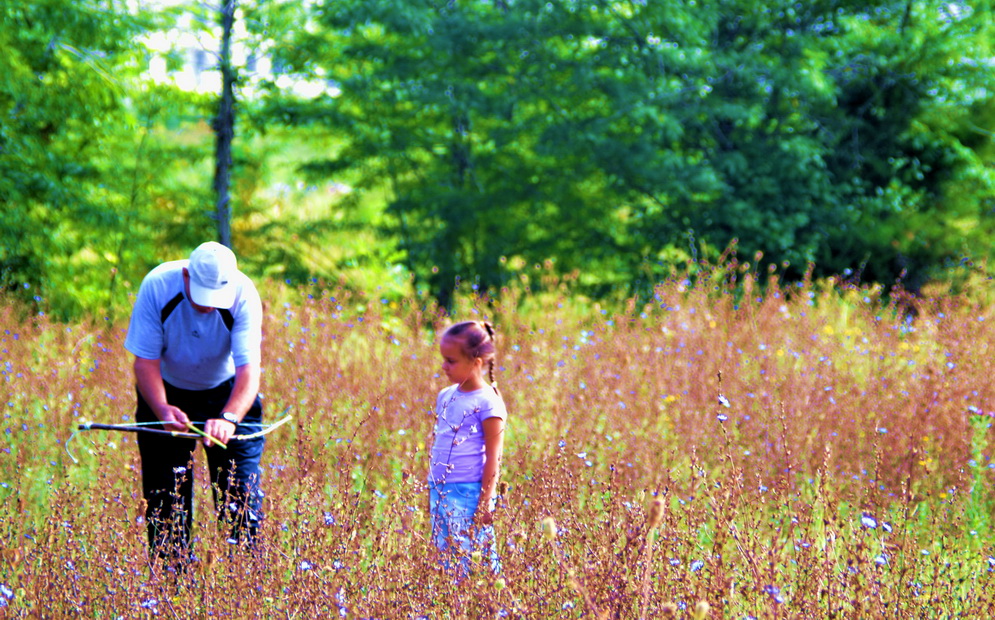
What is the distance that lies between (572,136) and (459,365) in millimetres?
8106

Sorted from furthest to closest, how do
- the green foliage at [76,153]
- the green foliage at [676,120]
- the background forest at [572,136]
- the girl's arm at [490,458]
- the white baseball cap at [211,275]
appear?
the green foliage at [676,120] < the background forest at [572,136] < the green foliage at [76,153] < the white baseball cap at [211,275] < the girl's arm at [490,458]

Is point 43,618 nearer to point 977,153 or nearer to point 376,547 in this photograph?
point 376,547

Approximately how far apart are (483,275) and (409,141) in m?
2.09

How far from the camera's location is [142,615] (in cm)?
278

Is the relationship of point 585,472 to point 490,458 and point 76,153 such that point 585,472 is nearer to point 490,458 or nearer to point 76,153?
point 490,458

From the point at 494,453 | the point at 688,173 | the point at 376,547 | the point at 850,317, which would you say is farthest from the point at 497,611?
the point at 688,173

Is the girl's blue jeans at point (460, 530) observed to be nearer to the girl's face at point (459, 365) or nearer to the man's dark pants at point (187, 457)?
the girl's face at point (459, 365)

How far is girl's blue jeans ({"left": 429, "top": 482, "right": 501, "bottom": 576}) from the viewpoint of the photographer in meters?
2.85

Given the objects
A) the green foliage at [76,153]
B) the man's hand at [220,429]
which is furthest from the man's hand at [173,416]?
the green foliage at [76,153]

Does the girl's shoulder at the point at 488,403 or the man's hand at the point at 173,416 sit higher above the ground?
the girl's shoulder at the point at 488,403

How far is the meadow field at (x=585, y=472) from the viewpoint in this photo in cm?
279

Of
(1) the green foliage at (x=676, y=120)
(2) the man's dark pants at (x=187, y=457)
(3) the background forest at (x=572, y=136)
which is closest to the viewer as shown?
(2) the man's dark pants at (x=187, y=457)

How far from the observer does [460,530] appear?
2973mm

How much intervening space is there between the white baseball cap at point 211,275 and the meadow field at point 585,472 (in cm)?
63
